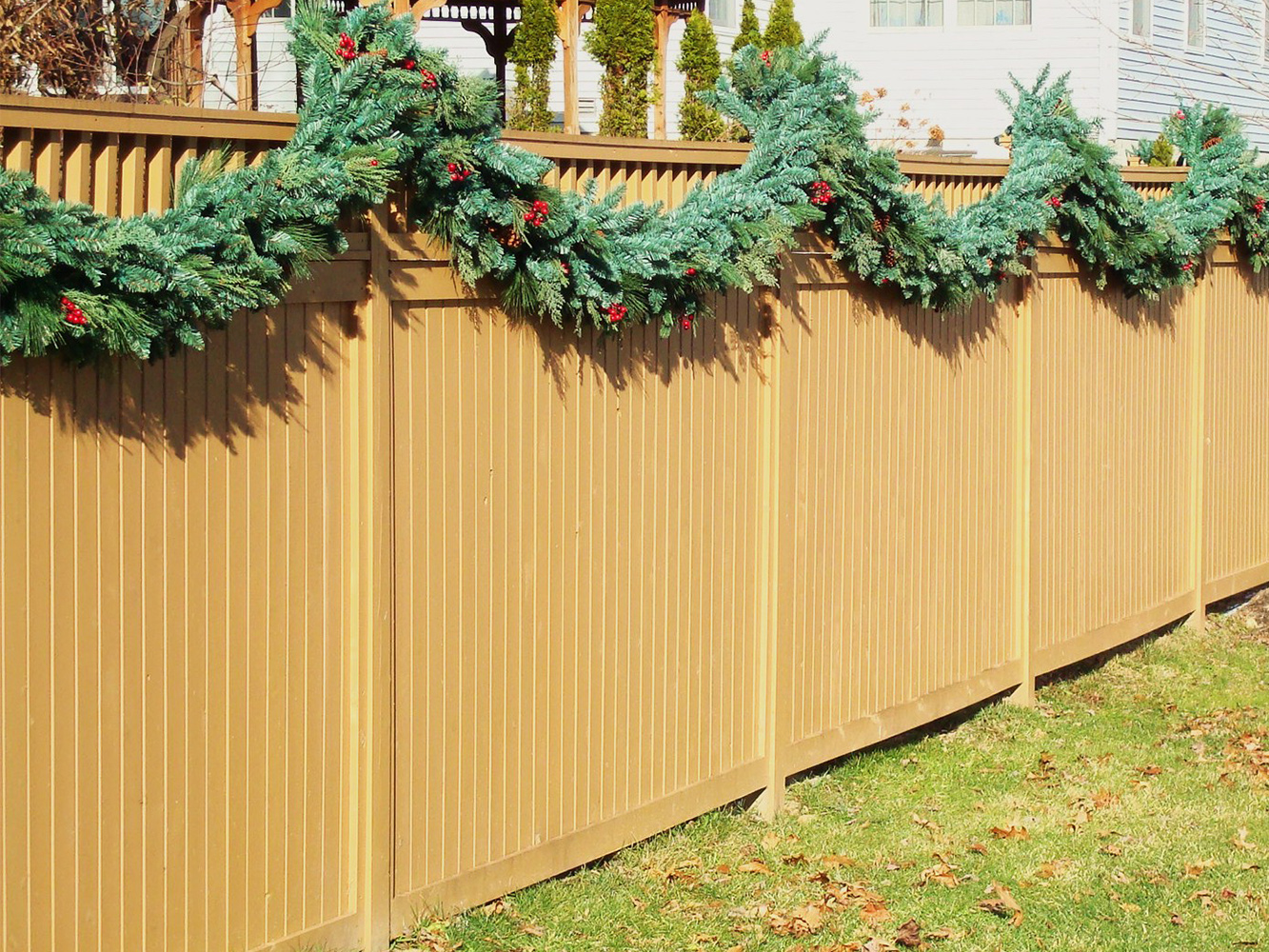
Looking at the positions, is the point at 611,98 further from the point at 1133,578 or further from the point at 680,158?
the point at 680,158

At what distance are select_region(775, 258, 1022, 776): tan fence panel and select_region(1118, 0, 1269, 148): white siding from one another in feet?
42.4

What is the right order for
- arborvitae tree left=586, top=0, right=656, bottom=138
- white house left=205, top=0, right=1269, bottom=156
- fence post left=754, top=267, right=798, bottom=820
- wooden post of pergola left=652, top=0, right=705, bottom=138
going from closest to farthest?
fence post left=754, top=267, right=798, bottom=820 → arborvitae tree left=586, top=0, right=656, bottom=138 → wooden post of pergola left=652, top=0, right=705, bottom=138 → white house left=205, top=0, right=1269, bottom=156

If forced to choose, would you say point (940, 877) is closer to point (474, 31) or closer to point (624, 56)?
point (624, 56)

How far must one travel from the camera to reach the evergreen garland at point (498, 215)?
3.66 meters

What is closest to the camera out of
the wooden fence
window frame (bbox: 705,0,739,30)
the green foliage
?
the wooden fence

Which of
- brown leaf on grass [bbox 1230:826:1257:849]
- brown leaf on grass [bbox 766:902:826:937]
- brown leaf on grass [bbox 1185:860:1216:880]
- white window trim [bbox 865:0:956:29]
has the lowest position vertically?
brown leaf on grass [bbox 1230:826:1257:849]

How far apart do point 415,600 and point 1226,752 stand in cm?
437

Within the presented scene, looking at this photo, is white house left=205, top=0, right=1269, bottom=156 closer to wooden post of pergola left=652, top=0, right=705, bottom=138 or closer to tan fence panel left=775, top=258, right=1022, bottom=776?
wooden post of pergola left=652, top=0, right=705, bottom=138

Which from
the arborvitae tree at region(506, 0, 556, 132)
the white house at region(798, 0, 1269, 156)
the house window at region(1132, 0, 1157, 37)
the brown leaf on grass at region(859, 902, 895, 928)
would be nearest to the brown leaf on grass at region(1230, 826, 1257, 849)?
the brown leaf on grass at region(859, 902, 895, 928)

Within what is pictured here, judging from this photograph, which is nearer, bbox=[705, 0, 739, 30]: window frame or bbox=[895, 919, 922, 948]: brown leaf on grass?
bbox=[895, 919, 922, 948]: brown leaf on grass

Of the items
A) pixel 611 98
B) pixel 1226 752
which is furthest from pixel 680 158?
pixel 611 98

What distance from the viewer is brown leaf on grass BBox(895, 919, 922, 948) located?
17.4 ft

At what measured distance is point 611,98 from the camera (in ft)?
Answer: 52.4

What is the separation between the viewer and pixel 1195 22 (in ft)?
71.9
